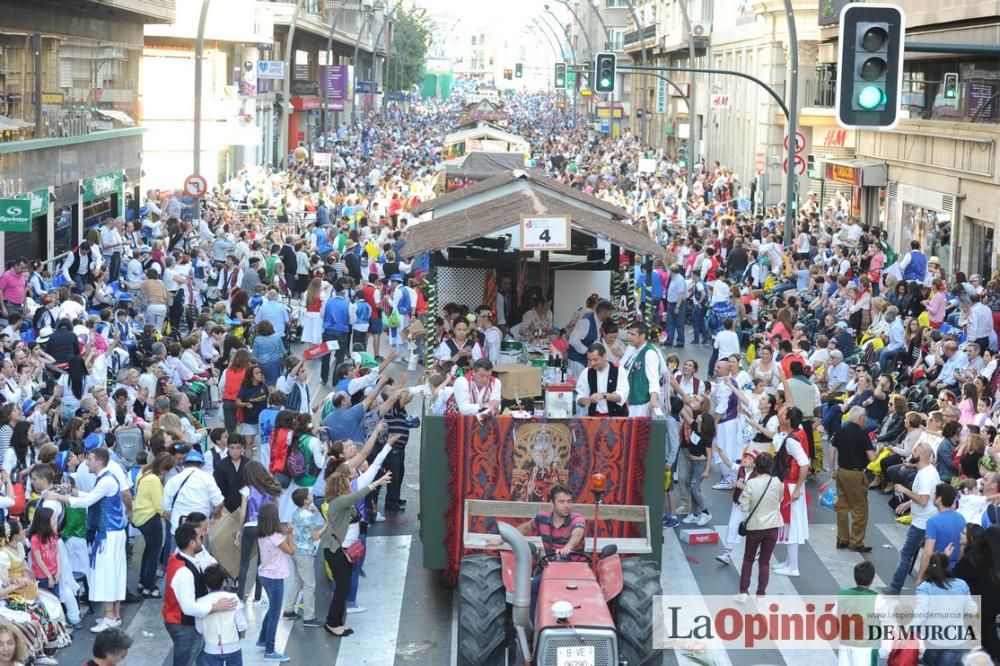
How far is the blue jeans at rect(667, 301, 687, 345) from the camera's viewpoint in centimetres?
2652

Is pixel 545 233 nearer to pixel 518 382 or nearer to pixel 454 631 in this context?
pixel 518 382

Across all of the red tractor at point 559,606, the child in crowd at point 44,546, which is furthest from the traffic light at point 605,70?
the child in crowd at point 44,546

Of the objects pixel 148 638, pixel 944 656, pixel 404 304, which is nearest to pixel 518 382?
pixel 148 638

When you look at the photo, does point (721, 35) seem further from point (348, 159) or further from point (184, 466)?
point (184, 466)

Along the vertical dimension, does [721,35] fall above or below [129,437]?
above

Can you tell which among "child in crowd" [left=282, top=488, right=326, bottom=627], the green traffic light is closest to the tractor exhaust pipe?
"child in crowd" [left=282, top=488, right=326, bottom=627]

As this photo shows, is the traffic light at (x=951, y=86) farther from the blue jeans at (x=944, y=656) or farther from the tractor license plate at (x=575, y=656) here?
the tractor license plate at (x=575, y=656)

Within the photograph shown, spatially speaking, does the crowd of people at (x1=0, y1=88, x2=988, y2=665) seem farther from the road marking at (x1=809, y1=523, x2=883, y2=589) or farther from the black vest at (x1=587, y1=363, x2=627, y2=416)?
the road marking at (x1=809, y1=523, x2=883, y2=589)

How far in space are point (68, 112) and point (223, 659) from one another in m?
24.6

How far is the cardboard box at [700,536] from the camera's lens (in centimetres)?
1531

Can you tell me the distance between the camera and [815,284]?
26.5m

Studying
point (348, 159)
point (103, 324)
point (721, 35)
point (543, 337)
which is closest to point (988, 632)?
point (543, 337)

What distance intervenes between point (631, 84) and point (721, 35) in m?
44.5

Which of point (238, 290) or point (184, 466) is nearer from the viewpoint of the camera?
point (184, 466)
